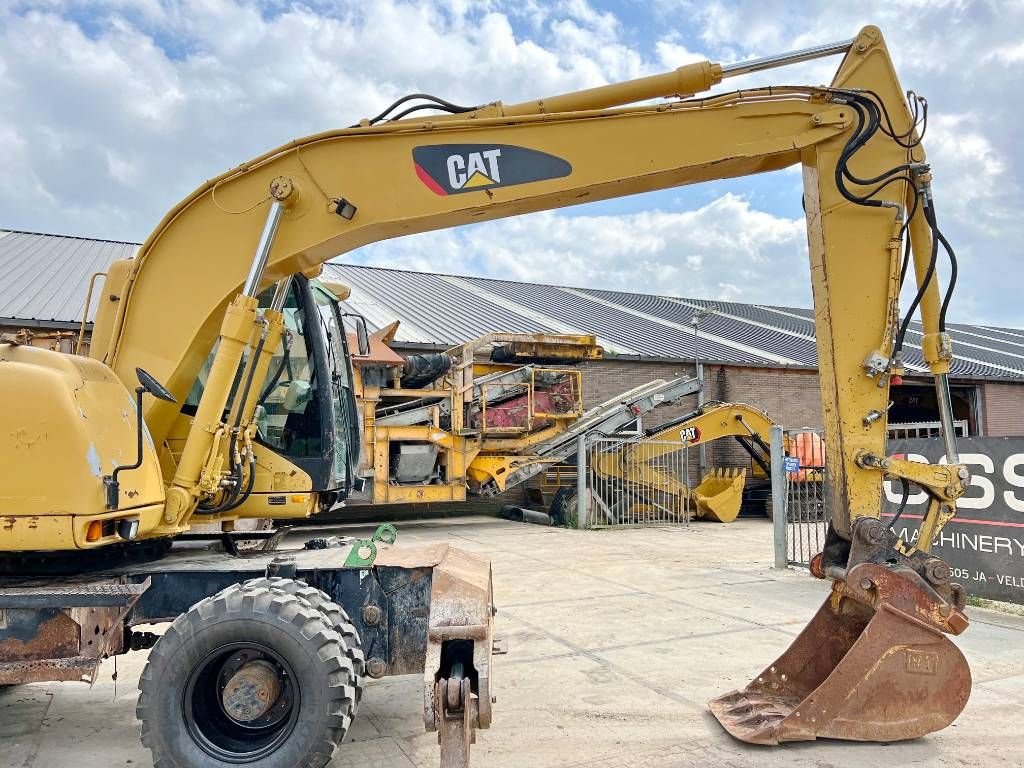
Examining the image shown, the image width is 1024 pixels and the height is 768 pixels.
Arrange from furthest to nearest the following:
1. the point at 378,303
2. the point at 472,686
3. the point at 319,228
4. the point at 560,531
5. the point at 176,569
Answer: the point at 378,303, the point at 560,531, the point at 319,228, the point at 176,569, the point at 472,686

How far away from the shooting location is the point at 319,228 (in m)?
4.53

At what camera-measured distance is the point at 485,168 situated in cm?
450

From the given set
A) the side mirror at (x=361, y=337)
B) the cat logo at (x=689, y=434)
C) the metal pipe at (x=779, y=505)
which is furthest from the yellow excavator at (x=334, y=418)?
the cat logo at (x=689, y=434)

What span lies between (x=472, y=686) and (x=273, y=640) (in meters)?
0.93

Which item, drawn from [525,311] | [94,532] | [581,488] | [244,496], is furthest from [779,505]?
[525,311]

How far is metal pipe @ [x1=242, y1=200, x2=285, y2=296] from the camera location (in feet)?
14.4

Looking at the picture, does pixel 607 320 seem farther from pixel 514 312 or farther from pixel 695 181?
pixel 695 181

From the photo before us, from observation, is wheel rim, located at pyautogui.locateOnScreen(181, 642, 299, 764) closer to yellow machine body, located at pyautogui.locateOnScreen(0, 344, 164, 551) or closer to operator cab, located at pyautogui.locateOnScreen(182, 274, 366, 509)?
yellow machine body, located at pyautogui.locateOnScreen(0, 344, 164, 551)

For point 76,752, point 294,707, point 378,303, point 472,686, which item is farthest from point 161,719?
point 378,303

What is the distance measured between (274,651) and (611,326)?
19468mm

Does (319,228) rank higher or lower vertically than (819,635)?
higher

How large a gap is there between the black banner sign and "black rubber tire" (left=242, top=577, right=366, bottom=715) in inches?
245

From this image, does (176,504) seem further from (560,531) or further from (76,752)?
(560,531)

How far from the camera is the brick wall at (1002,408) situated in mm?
23375
